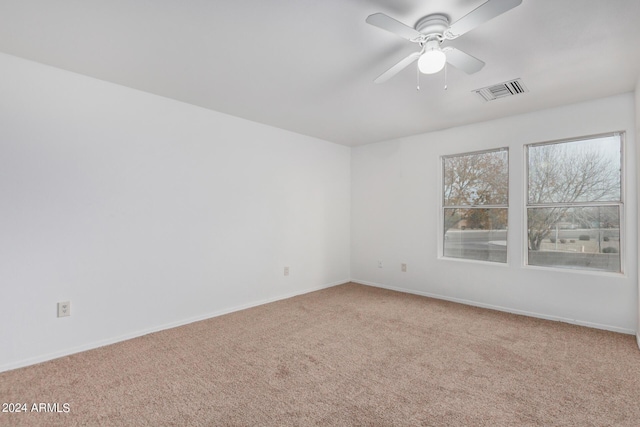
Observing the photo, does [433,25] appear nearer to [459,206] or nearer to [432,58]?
[432,58]

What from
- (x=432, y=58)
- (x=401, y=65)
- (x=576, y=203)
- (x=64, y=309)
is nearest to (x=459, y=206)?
(x=576, y=203)

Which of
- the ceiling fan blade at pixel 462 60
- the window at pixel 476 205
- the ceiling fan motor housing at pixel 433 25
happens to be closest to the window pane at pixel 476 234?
the window at pixel 476 205

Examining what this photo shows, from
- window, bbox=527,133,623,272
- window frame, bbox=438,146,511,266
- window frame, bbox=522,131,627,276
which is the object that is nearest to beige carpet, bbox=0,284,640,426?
window frame, bbox=522,131,627,276

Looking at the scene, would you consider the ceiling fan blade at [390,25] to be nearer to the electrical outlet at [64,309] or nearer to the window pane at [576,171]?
the window pane at [576,171]

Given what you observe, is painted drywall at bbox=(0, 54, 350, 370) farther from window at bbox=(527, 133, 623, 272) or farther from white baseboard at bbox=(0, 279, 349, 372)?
window at bbox=(527, 133, 623, 272)

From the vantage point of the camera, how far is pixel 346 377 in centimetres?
227

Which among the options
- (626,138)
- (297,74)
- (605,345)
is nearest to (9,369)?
(297,74)

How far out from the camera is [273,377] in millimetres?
2256

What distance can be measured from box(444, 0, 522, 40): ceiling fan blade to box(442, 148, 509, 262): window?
101 inches

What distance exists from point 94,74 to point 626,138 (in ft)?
16.4

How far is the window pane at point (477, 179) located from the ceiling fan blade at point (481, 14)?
2.56m

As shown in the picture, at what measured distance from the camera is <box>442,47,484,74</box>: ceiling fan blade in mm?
2049

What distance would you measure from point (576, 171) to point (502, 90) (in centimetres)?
135

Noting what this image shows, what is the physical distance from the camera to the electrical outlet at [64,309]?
260 centimetres
